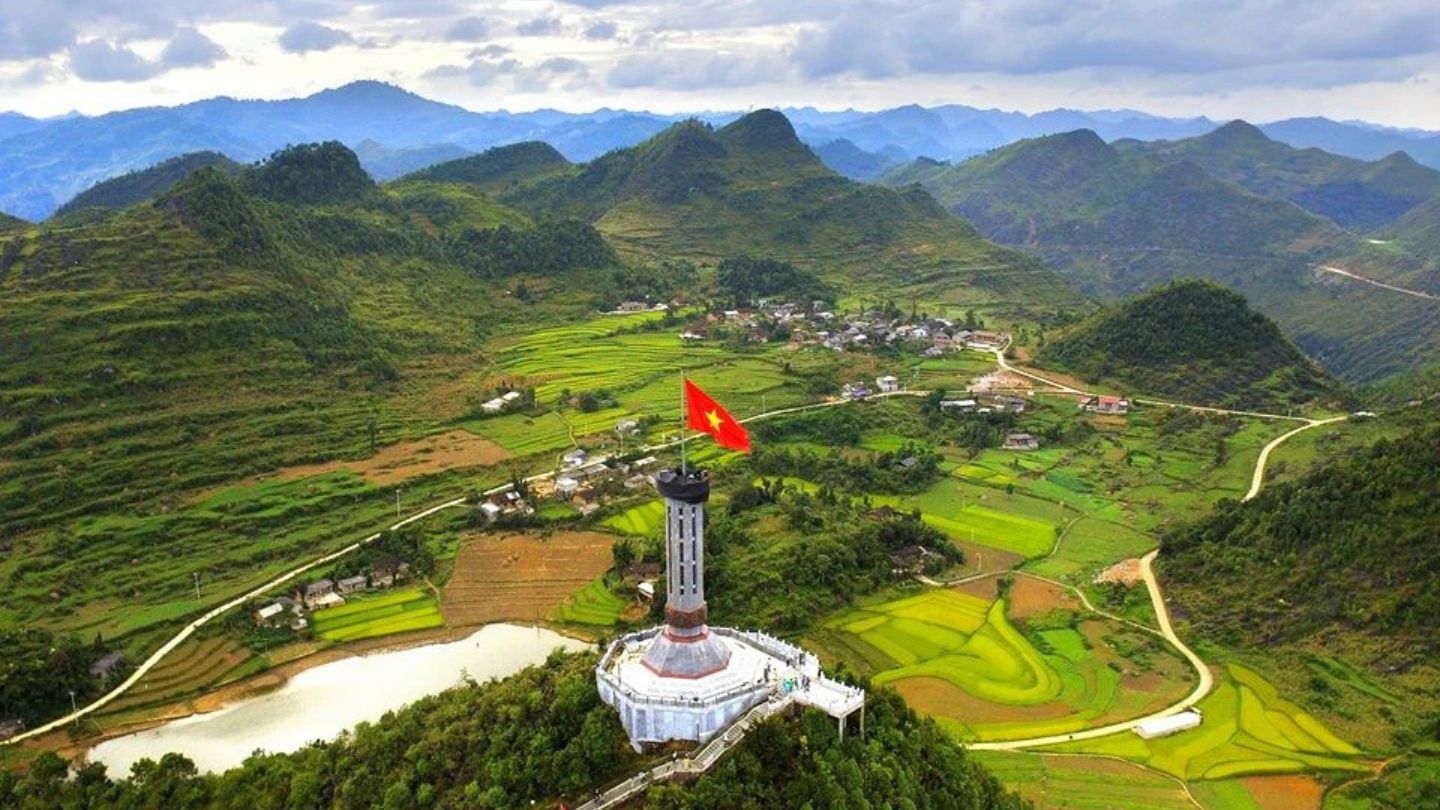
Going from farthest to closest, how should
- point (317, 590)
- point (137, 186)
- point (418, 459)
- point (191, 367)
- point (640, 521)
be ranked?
point (137, 186)
point (191, 367)
point (418, 459)
point (640, 521)
point (317, 590)

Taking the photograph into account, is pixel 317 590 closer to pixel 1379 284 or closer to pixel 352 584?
pixel 352 584

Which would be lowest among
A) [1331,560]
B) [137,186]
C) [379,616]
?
[379,616]

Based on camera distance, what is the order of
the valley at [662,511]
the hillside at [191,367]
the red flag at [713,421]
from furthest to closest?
the hillside at [191,367]
the valley at [662,511]
the red flag at [713,421]

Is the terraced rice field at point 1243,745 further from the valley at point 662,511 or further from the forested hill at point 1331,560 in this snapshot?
the forested hill at point 1331,560

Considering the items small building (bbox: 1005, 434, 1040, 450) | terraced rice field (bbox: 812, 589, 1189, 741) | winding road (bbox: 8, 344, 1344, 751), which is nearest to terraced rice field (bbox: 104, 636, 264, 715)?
winding road (bbox: 8, 344, 1344, 751)

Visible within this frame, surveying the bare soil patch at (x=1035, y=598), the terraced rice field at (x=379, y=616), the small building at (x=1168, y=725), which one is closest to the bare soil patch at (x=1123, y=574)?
the bare soil patch at (x=1035, y=598)

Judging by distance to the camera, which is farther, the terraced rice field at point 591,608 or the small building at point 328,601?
the small building at point 328,601

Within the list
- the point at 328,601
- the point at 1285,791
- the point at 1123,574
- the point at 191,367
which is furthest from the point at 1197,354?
the point at 191,367
